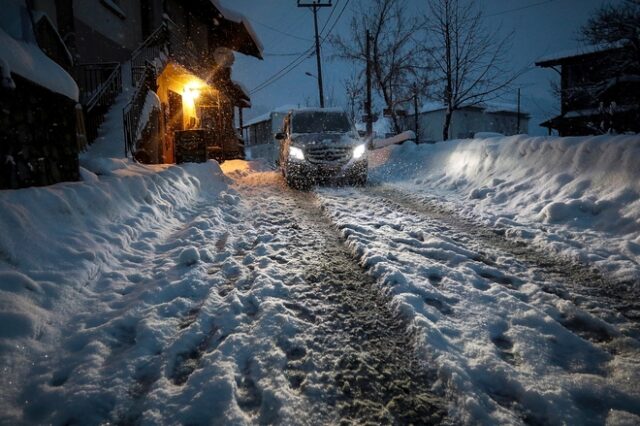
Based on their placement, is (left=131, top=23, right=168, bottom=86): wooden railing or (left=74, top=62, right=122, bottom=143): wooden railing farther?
(left=131, top=23, right=168, bottom=86): wooden railing

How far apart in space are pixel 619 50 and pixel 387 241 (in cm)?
2022

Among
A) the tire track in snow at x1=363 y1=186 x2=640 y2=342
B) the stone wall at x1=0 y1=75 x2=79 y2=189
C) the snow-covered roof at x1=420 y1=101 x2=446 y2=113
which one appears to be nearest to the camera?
the tire track in snow at x1=363 y1=186 x2=640 y2=342

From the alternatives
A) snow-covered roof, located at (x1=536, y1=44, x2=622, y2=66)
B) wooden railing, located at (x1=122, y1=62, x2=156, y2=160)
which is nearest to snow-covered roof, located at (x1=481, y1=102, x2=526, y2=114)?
snow-covered roof, located at (x1=536, y1=44, x2=622, y2=66)

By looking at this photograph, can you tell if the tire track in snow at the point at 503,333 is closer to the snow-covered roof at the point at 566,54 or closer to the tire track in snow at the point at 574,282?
the tire track in snow at the point at 574,282

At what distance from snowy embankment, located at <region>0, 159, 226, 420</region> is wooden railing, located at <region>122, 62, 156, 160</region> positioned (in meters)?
3.16

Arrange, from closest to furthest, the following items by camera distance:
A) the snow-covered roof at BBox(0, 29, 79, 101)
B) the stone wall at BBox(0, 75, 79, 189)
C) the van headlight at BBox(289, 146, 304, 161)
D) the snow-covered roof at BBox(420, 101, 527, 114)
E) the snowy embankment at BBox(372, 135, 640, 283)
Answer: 1. the snow-covered roof at BBox(0, 29, 79, 101)
2. the stone wall at BBox(0, 75, 79, 189)
3. the snowy embankment at BBox(372, 135, 640, 283)
4. the van headlight at BBox(289, 146, 304, 161)
5. the snow-covered roof at BBox(420, 101, 527, 114)

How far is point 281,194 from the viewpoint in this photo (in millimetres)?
8062

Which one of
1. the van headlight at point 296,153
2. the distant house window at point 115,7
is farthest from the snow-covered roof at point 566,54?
the distant house window at point 115,7

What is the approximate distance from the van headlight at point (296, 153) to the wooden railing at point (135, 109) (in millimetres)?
3949

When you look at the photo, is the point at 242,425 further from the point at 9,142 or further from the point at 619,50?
the point at 619,50

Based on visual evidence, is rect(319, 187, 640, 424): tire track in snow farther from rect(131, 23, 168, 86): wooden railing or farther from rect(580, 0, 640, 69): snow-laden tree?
rect(580, 0, 640, 69): snow-laden tree

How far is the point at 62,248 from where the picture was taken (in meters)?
3.07

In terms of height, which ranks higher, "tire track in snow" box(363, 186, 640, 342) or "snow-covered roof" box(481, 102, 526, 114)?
"snow-covered roof" box(481, 102, 526, 114)

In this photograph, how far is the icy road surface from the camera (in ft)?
5.32
